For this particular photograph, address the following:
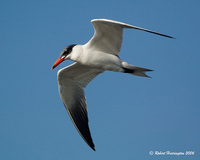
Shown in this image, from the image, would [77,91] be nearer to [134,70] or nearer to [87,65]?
[87,65]

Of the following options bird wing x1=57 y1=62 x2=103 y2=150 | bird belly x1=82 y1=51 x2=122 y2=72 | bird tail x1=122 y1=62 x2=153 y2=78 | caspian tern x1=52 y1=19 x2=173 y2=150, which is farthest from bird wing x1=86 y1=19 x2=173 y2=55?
bird wing x1=57 y1=62 x2=103 y2=150

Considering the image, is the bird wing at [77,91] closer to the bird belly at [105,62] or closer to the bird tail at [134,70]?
the bird belly at [105,62]

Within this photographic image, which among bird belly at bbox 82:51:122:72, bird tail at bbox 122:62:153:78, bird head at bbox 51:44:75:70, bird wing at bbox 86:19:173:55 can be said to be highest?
bird wing at bbox 86:19:173:55

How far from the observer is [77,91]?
35.6ft

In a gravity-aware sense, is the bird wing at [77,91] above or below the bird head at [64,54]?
below

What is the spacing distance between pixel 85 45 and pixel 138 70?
5.59 feet

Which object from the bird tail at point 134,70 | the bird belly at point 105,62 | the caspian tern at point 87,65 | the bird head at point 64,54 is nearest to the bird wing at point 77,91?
the caspian tern at point 87,65

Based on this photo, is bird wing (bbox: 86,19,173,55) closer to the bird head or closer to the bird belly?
the bird belly

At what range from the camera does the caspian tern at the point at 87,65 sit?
29.1 feet

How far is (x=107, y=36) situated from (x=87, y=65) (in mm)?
1025

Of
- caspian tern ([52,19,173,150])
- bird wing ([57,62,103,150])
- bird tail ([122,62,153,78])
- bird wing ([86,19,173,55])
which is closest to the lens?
bird wing ([86,19,173,55])

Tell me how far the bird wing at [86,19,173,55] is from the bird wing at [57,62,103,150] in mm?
1394

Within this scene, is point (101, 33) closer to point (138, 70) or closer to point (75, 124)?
point (138, 70)

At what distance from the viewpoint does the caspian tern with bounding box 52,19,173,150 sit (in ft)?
29.1
